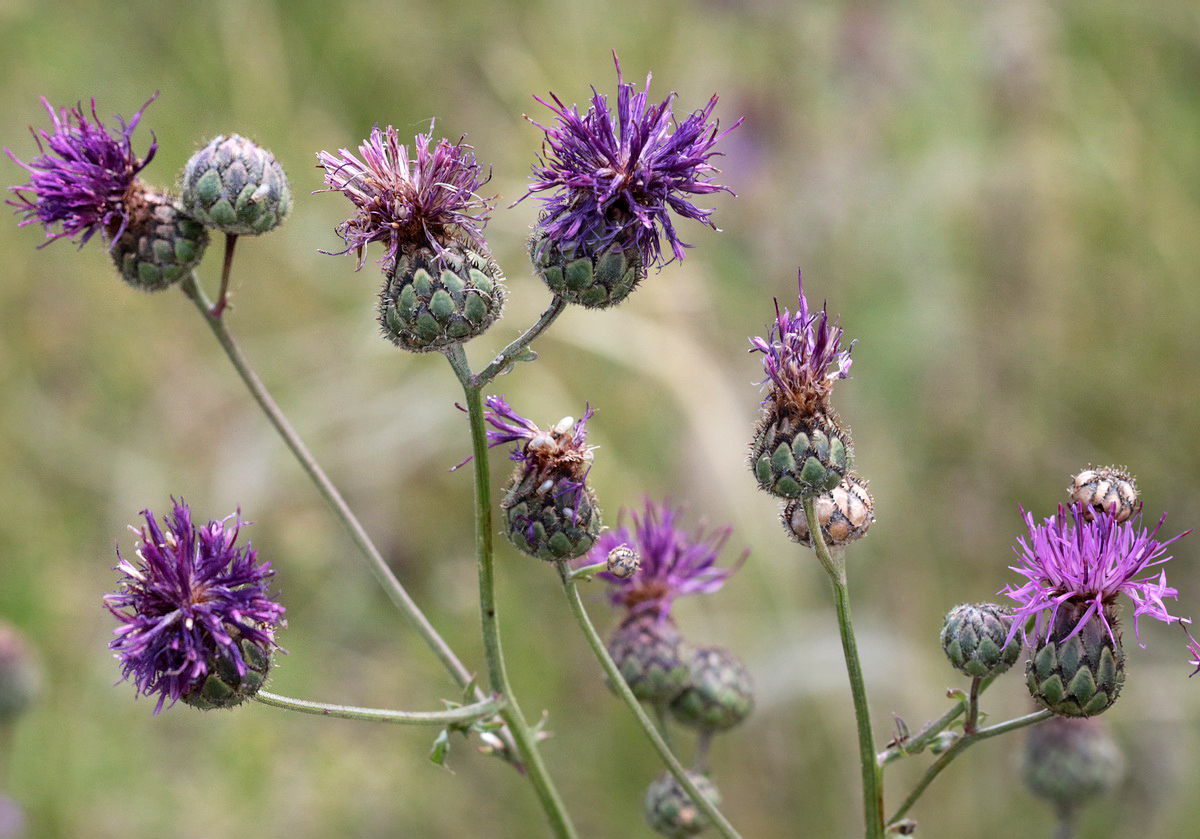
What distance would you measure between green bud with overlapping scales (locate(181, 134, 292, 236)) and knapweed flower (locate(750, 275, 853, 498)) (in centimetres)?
144

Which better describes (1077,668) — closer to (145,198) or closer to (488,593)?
(488,593)

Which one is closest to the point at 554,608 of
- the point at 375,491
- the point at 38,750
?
the point at 375,491

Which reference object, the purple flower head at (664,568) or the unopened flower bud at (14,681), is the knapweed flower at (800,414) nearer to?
the purple flower head at (664,568)

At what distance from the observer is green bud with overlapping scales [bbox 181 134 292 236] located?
10.4 feet

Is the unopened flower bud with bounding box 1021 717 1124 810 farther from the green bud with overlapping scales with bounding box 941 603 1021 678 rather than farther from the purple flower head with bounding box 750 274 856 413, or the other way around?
the purple flower head with bounding box 750 274 856 413

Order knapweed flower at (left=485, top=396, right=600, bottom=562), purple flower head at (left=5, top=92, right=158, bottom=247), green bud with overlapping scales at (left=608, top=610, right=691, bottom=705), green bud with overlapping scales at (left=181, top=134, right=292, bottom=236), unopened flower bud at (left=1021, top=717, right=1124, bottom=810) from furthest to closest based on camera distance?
1. unopened flower bud at (left=1021, top=717, right=1124, bottom=810)
2. green bud with overlapping scales at (left=608, top=610, right=691, bottom=705)
3. purple flower head at (left=5, top=92, right=158, bottom=247)
4. green bud with overlapping scales at (left=181, top=134, right=292, bottom=236)
5. knapweed flower at (left=485, top=396, right=600, bottom=562)

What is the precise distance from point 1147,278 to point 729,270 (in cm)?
275

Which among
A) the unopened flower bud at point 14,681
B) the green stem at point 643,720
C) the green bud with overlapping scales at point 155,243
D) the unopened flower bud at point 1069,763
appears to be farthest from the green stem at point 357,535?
the unopened flower bud at point 14,681

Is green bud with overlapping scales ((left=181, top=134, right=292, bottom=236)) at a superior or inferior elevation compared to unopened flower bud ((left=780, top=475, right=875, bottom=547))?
superior

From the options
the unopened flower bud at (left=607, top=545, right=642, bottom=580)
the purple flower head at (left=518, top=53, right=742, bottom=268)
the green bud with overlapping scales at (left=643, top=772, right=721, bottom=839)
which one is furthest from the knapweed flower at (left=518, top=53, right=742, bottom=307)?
the green bud with overlapping scales at (left=643, top=772, right=721, bottom=839)

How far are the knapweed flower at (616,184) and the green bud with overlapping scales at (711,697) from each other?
55.7 inches

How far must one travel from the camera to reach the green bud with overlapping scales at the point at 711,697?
11.9ft

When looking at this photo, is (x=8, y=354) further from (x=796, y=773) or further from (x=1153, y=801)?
(x=1153, y=801)

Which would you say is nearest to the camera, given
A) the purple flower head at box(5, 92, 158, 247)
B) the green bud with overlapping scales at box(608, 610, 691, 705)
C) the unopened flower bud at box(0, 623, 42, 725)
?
the purple flower head at box(5, 92, 158, 247)
